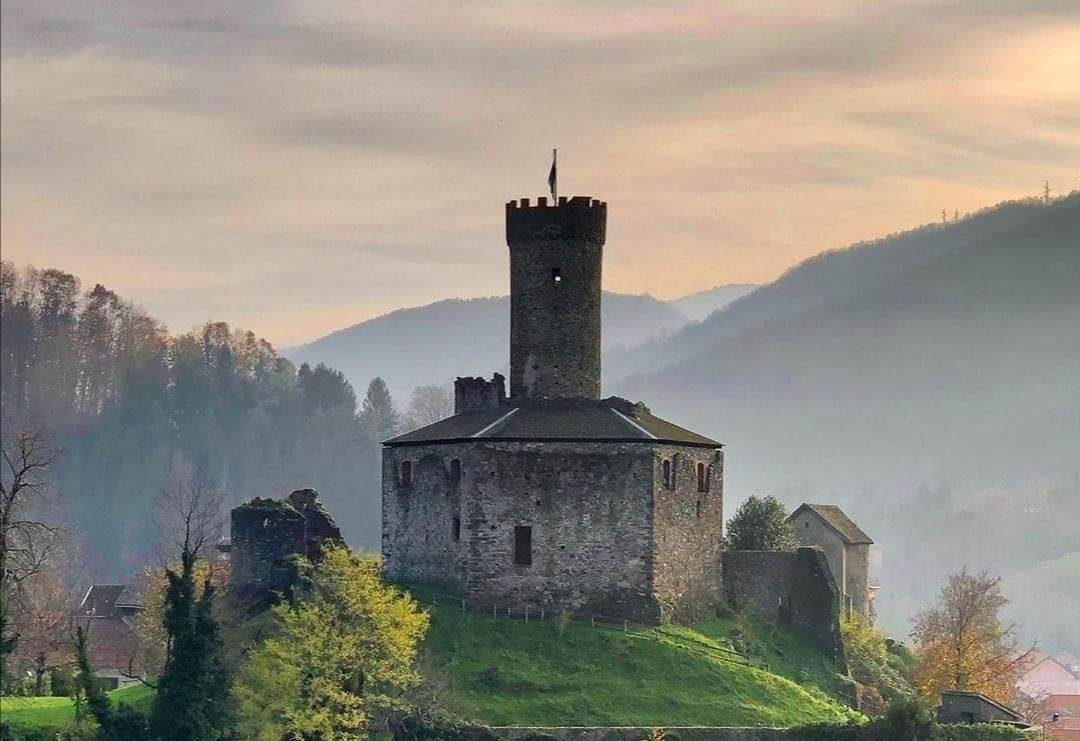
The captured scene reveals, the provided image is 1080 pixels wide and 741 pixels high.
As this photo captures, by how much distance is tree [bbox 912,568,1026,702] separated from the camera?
77.9 metres

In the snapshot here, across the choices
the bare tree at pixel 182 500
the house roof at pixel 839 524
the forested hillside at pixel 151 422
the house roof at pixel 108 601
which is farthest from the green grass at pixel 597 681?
the forested hillside at pixel 151 422

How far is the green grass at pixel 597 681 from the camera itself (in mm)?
63000

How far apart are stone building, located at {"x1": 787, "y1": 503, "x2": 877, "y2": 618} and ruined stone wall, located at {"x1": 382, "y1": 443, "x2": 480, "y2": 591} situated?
19677 millimetres

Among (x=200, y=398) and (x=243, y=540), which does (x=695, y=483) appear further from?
(x=200, y=398)

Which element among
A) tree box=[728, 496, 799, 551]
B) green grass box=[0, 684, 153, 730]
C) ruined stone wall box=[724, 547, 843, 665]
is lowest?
green grass box=[0, 684, 153, 730]

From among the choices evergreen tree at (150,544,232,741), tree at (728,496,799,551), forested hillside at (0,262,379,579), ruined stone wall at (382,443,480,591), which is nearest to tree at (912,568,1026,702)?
tree at (728,496,799,551)

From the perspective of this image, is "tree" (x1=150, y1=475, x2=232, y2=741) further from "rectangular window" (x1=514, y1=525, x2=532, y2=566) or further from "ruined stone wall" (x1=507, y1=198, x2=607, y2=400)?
"ruined stone wall" (x1=507, y1=198, x2=607, y2=400)

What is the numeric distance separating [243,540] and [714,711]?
17.5m

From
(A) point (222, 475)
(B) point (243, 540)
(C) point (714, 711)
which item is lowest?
(C) point (714, 711)

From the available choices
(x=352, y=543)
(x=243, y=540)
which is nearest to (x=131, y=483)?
(x=352, y=543)

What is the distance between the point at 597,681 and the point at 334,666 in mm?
8605

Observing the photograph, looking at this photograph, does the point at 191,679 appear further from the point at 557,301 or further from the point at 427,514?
the point at 557,301

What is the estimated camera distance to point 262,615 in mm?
68375

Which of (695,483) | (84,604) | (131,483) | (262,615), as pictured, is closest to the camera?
(262,615)
